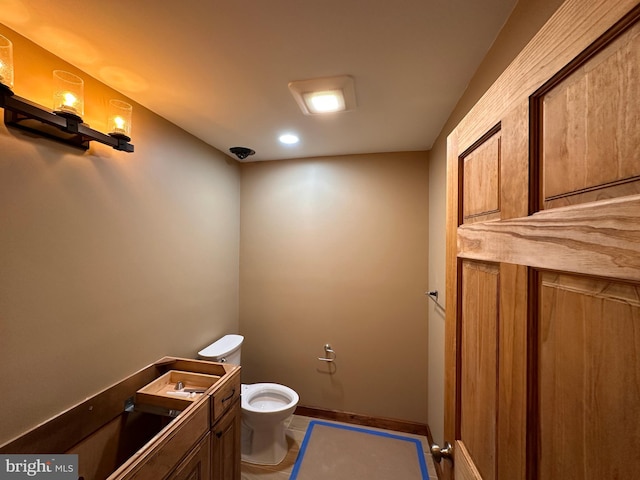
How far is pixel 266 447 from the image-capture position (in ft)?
6.37

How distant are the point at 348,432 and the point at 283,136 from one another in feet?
8.39

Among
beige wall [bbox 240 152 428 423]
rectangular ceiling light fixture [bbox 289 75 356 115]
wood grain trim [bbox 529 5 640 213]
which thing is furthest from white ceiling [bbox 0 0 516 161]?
beige wall [bbox 240 152 428 423]

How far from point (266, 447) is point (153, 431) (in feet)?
2.75

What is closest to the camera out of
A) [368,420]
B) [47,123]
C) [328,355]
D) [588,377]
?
[588,377]

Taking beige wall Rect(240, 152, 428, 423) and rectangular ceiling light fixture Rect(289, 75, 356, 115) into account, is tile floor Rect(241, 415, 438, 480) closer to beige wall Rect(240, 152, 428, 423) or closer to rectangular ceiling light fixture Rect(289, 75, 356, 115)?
beige wall Rect(240, 152, 428, 423)

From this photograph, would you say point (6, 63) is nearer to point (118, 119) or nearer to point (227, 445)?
point (118, 119)

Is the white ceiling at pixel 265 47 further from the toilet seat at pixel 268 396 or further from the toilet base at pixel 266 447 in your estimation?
the toilet base at pixel 266 447

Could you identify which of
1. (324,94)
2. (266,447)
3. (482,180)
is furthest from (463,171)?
(266,447)

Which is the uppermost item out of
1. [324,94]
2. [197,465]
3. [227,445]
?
[324,94]

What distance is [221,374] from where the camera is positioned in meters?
1.63

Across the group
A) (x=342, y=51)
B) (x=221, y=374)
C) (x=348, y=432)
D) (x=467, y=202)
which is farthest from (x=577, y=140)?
(x=348, y=432)

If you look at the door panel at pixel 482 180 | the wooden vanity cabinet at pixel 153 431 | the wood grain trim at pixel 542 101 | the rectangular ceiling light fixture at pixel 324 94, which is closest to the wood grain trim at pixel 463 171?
the door panel at pixel 482 180

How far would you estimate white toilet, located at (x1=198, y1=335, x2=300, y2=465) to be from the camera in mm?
1888

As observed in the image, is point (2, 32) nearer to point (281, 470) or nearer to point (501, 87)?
point (501, 87)
